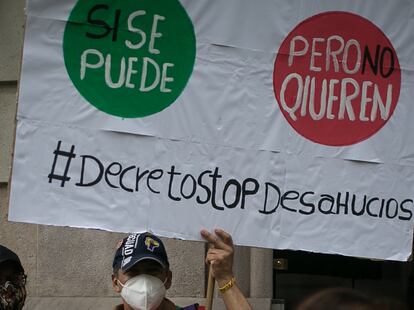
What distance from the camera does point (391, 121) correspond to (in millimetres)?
4988

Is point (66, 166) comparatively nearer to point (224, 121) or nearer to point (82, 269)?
point (224, 121)

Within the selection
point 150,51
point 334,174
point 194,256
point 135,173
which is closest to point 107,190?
point 135,173

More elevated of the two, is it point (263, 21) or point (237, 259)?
point (263, 21)

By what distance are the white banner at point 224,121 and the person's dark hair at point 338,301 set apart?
1.64 metres

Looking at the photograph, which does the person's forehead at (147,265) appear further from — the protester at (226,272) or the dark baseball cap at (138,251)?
the protester at (226,272)

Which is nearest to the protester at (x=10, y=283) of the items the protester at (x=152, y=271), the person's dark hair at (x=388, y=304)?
the protester at (x=152, y=271)

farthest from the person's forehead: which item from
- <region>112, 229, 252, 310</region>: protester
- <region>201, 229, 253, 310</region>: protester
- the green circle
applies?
the green circle

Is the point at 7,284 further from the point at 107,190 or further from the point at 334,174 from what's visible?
the point at 334,174

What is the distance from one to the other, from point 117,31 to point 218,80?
532 millimetres

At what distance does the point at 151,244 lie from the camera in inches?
190

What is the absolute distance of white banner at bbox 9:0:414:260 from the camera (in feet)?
14.9

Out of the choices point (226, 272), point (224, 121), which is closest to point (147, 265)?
point (226, 272)

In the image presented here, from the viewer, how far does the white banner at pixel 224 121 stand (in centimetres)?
453

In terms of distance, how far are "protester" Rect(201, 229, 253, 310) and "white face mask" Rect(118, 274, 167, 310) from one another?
355mm
